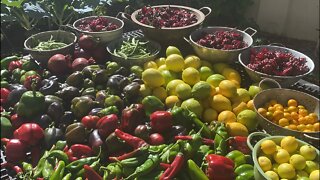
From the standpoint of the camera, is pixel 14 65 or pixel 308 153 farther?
pixel 14 65

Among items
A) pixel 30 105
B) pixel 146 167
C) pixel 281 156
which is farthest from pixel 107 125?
pixel 281 156

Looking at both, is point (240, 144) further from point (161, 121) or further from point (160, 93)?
point (160, 93)

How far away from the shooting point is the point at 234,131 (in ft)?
7.23

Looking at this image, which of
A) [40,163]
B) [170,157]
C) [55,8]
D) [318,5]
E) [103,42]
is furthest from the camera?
[318,5]

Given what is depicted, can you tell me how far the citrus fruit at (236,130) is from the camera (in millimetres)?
2205

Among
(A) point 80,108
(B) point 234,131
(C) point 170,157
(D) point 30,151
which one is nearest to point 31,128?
(D) point 30,151

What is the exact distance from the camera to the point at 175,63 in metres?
2.69

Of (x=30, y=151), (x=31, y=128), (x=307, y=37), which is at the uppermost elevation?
(x=31, y=128)

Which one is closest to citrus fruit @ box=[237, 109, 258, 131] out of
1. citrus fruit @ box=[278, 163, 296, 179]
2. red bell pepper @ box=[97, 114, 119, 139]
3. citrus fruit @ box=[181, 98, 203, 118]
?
citrus fruit @ box=[181, 98, 203, 118]

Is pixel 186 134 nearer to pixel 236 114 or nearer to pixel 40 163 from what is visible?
pixel 236 114

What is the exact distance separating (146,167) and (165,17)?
67.3 inches

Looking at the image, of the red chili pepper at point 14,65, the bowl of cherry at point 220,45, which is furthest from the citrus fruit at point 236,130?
the red chili pepper at point 14,65

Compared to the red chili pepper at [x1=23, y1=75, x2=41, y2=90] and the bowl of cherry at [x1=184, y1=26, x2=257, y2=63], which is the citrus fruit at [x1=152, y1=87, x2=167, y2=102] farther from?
the red chili pepper at [x1=23, y1=75, x2=41, y2=90]

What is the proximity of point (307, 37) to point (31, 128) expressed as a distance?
15.5 ft
